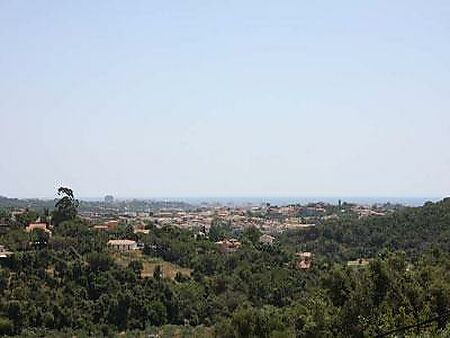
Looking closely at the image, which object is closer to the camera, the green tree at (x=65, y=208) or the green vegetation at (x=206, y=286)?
the green vegetation at (x=206, y=286)

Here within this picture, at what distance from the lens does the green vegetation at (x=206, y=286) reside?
2089 cm

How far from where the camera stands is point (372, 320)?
63.8 feet

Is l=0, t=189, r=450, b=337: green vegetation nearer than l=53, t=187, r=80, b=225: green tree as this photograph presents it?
Yes

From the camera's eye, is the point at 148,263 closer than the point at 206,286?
No

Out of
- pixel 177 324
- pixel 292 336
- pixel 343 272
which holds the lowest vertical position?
pixel 177 324

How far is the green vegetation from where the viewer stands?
20891mm

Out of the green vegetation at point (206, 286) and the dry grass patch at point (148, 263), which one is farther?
the dry grass patch at point (148, 263)

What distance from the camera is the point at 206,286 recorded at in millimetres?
40406

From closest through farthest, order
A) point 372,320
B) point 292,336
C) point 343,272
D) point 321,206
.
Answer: point 372,320
point 292,336
point 343,272
point 321,206

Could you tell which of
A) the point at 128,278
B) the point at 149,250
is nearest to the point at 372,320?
the point at 128,278

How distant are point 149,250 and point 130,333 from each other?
13630 mm

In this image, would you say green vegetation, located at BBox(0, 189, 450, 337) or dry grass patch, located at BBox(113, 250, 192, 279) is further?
dry grass patch, located at BBox(113, 250, 192, 279)

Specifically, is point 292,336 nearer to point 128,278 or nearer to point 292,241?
point 128,278

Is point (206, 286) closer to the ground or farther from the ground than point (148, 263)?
closer to the ground
